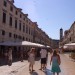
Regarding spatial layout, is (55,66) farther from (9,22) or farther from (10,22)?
(10,22)

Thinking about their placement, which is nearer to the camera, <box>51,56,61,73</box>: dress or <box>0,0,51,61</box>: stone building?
<box>51,56,61,73</box>: dress

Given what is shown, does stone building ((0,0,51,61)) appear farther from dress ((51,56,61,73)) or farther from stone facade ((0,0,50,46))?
dress ((51,56,61,73))

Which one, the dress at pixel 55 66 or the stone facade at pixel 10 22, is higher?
the stone facade at pixel 10 22

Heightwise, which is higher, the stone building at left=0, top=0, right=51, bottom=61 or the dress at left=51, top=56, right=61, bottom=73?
the stone building at left=0, top=0, right=51, bottom=61

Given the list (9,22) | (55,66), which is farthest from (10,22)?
(55,66)

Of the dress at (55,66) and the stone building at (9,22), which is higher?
the stone building at (9,22)

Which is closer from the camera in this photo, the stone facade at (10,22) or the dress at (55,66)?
the dress at (55,66)

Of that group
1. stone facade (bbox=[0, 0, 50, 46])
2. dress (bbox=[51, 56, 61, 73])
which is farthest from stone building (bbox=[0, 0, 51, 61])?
dress (bbox=[51, 56, 61, 73])

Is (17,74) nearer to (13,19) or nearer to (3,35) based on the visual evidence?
(3,35)

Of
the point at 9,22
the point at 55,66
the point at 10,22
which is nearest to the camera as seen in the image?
the point at 55,66

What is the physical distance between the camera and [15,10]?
43.6 metres

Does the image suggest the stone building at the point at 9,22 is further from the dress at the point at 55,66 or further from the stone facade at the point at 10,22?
the dress at the point at 55,66

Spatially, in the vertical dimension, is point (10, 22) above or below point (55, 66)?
above

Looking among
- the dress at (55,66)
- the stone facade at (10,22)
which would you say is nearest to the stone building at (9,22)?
the stone facade at (10,22)
